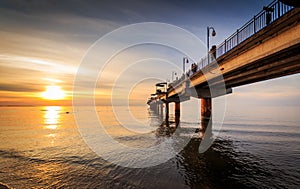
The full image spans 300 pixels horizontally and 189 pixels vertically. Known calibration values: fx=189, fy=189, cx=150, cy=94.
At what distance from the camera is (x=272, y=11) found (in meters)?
14.1

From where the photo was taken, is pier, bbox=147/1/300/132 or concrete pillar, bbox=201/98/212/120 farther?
concrete pillar, bbox=201/98/212/120

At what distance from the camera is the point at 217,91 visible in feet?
127

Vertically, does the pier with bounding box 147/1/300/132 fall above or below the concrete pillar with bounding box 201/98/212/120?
above

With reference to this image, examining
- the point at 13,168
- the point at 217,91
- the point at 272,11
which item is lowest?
the point at 13,168

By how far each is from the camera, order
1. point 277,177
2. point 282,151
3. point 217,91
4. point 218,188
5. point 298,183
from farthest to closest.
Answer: point 217,91
point 282,151
point 277,177
point 298,183
point 218,188

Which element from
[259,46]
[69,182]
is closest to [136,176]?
[69,182]

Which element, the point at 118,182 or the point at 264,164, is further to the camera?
the point at 264,164

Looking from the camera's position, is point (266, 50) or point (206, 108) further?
point (206, 108)

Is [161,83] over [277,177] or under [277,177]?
over

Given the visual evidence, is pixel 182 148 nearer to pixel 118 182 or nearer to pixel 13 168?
pixel 118 182

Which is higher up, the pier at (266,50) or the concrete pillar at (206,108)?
the pier at (266,50)

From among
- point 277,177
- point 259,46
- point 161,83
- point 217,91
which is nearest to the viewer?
point 277,177

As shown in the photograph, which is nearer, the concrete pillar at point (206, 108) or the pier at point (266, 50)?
the pier at point (266, 50)

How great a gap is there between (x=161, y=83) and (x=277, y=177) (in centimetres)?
8155
